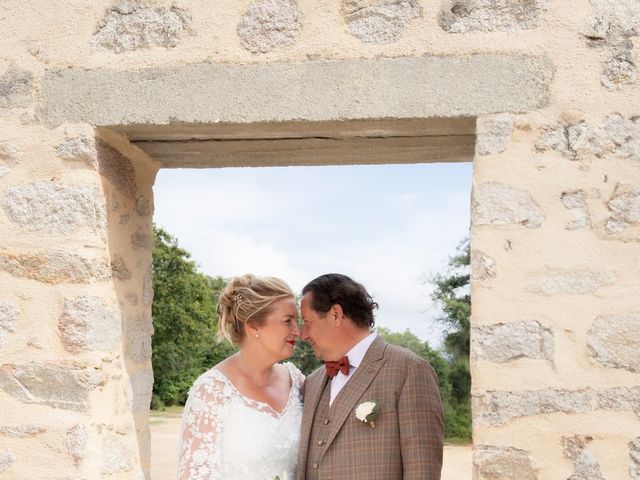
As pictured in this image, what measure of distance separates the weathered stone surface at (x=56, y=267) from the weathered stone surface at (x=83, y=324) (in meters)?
0.09

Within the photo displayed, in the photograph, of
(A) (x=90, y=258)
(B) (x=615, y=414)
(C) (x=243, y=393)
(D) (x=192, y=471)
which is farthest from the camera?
(C) (x=243, y=393)

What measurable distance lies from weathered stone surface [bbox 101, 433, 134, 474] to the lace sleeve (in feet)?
0.80

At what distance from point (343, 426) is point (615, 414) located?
1.07 metres

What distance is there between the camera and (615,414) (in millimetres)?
2602

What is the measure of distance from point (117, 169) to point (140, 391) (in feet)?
3.11

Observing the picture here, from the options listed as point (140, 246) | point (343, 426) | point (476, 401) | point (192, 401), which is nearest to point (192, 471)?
point (192, 401)

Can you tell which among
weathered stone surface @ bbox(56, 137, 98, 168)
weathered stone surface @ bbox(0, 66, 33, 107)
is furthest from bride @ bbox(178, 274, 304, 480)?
weathered stone surface @ bbox(0, 66, 33, 107)

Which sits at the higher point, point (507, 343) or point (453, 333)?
point (453, 333)

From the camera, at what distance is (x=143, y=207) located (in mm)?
3525

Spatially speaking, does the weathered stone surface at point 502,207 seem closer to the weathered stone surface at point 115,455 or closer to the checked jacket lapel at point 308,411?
the checked jacket lapel at point 308,411

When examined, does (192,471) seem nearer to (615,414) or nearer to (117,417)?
(117,417)

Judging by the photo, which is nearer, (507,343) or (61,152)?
(507,343)

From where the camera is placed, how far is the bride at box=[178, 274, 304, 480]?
11.0 ft

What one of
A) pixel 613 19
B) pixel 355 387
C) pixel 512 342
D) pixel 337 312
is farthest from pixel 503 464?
pixel 613 19
